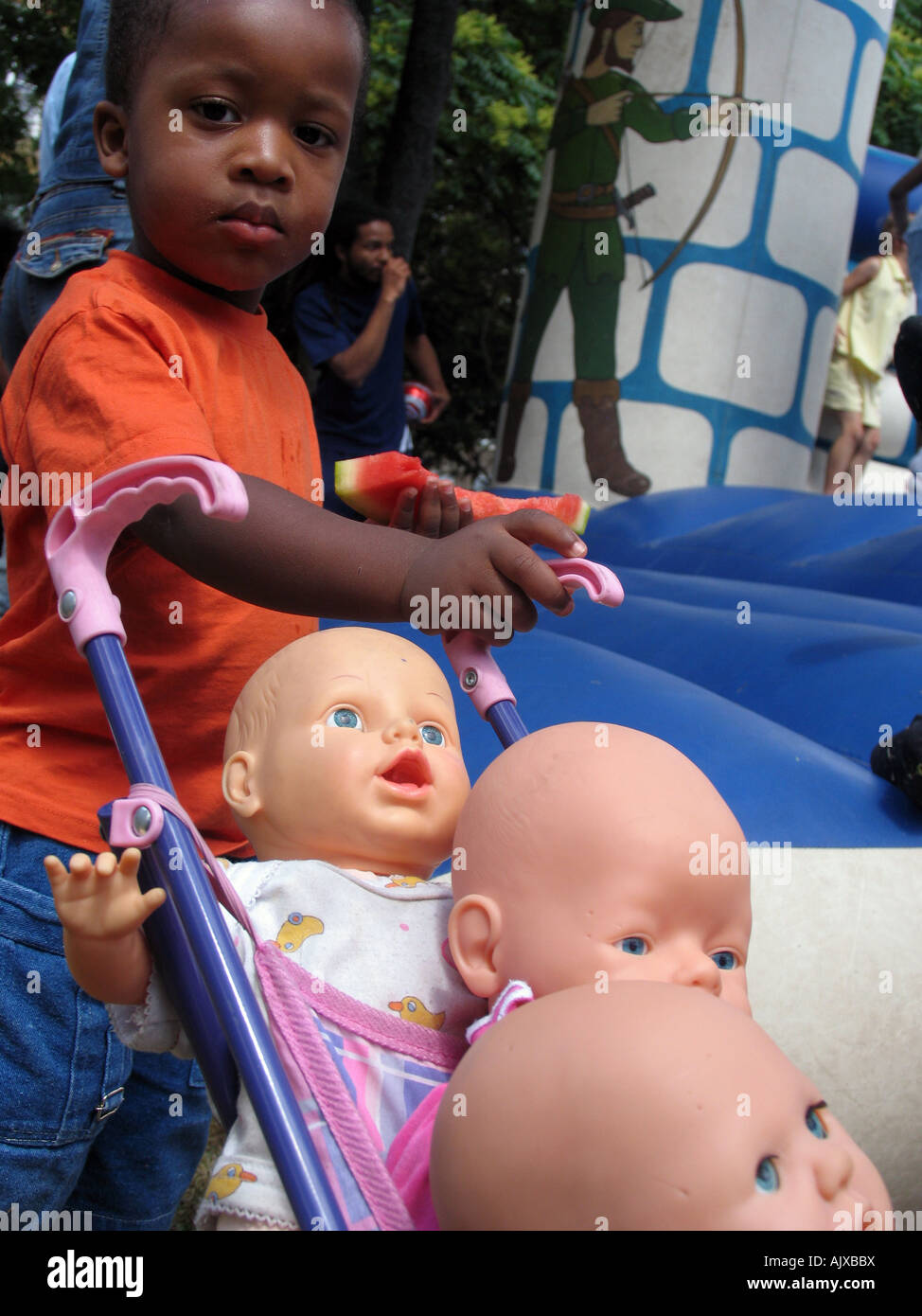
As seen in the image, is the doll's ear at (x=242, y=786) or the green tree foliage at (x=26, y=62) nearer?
the doll's ear at (x=242, y=786)

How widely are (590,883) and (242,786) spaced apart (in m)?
0.45

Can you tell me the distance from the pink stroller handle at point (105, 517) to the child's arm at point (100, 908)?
9.2 inches

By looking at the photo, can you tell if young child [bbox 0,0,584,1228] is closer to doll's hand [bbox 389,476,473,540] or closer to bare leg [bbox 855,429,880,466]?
doll's hand [bbox 389,476,473,540]

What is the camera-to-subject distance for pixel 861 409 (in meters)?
6.90

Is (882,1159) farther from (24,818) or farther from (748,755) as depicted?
(24,818)

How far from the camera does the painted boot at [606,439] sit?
5.21 m

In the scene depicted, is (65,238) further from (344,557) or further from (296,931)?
(296,931)

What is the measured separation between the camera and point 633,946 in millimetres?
1053

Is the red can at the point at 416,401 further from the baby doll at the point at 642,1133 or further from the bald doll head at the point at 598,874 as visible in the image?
the baby doll at the point at 642,1133

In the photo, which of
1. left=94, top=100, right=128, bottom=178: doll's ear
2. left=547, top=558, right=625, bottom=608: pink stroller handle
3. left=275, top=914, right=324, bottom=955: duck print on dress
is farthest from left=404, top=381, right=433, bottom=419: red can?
left=275, top=914, right=324, bottom=955: duck print on dress

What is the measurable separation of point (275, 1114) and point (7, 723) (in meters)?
0.62

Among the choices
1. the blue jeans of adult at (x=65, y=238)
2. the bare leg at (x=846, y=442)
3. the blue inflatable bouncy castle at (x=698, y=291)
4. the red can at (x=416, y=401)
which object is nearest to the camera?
the blue jeans of adult at (x=65, y=238)

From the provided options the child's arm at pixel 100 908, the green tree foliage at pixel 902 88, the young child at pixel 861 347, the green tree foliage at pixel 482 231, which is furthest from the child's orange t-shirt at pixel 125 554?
the green tree foliage at pixel 902 88

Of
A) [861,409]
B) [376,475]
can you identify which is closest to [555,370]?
[861,409]
